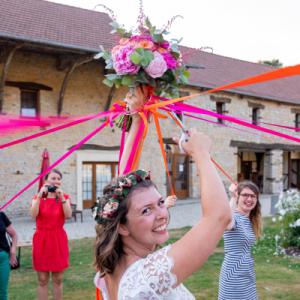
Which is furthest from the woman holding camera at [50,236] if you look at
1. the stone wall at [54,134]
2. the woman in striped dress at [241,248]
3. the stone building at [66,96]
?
the stone wall at [54,134]

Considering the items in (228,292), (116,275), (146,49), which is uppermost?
(146,49)

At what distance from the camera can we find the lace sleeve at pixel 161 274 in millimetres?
1385

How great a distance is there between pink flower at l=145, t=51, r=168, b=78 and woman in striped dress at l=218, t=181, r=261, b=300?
142cm

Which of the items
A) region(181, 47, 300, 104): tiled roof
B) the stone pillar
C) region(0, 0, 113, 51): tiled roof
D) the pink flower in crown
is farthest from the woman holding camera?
the stone pillar

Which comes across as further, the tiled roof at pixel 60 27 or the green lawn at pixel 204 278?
the tiled roof at pixel 60 27

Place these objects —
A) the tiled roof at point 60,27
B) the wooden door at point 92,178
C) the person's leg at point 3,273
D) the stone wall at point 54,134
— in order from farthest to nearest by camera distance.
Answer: the wooden door at point 92,178
the stone wall at point 54,134
the tiled roof at point 60,27
the person's leg at point 3,273

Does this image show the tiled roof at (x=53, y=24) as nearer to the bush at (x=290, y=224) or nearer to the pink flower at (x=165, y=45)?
the bush at (x=290, y=224)

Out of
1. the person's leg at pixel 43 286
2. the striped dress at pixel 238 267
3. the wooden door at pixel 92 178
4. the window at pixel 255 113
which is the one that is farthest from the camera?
the window at pixel 255 113

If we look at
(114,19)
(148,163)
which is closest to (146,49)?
(114,19)

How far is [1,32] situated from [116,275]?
1072cm

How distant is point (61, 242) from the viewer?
4457mm

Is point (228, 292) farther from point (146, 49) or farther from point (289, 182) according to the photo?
point (289, 182)

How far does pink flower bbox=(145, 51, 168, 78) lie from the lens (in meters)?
2.30

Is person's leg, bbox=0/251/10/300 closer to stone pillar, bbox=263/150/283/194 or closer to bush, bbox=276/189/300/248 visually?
bush, bbox=276/189/300/248
